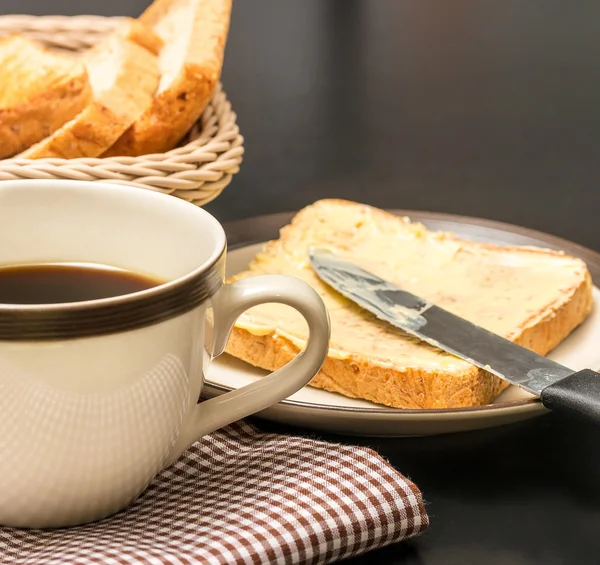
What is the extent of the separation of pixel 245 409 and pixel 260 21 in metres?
2.29

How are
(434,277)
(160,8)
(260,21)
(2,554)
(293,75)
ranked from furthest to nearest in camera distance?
1. (260,21)
2. (293,75)
3. (160,8)
4. (434,277)
5. (2,554)

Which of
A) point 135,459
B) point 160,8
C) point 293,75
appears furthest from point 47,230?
point 293,75

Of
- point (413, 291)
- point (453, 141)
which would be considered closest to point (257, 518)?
point (413, 291)

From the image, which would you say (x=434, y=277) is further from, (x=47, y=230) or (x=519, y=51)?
(x=519, y=51)

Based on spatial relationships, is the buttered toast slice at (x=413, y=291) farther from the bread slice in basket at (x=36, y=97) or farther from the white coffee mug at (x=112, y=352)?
the bread slice in basket at (x=36, y=97)

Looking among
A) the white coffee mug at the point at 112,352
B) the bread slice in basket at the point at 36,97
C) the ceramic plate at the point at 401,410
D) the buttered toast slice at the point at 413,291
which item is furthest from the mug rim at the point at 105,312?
the bread slice in basket at the point at 36,97

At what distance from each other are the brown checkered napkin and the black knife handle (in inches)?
7.9

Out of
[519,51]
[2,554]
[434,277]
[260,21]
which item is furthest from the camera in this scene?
[260,21]

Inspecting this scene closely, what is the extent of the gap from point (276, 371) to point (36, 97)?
0.79m

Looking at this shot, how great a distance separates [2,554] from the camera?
85cm

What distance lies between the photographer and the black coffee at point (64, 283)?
0.91 metres

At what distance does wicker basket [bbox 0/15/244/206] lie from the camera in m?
1.31

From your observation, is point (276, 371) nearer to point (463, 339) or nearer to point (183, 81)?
point (463, 339)

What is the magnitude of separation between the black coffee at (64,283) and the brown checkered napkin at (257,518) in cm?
21
